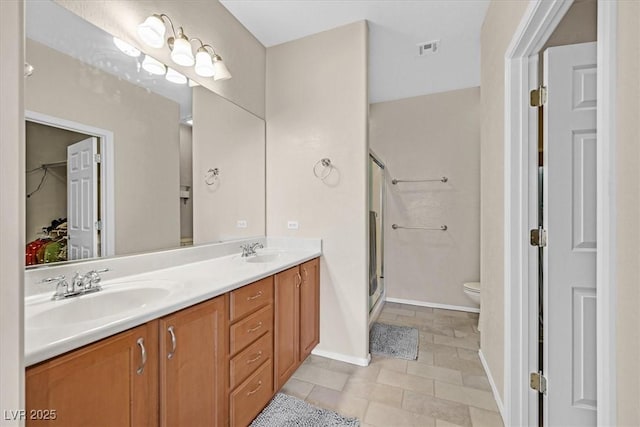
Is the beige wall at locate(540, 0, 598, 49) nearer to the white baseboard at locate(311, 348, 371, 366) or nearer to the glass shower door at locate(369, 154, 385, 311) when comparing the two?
the glass shower door at locate(369, 154, 385, 311)

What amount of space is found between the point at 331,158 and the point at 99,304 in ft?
5.60

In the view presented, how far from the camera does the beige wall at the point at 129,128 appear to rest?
115 centimetres

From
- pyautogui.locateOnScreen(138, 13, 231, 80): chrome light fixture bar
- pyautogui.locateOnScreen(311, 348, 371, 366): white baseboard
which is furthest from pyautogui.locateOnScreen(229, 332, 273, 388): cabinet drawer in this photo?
pyautogui.locateOnScreen(138, 13, 231, 80): chrome light fixture bar

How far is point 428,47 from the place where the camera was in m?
2.44

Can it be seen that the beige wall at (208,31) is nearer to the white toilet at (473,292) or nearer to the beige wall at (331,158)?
the beige wall at (331,158)

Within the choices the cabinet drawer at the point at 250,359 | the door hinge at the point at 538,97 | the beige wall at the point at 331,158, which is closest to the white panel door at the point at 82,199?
the cabinet drawer at the point at 250,359

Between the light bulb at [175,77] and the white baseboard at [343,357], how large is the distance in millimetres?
2225

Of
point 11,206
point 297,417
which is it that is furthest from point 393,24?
point 297,417

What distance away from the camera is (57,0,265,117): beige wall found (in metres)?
1.33

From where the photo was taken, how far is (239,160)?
2297 millimetres

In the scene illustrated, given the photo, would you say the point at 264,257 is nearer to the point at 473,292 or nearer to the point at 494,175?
the point at 494,175

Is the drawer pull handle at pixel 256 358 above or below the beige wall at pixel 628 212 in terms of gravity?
below

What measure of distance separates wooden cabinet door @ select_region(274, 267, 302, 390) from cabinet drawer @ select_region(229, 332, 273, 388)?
0.09 m

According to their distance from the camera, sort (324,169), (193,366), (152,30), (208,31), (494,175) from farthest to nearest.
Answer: (324,169) < (208,31) < (494,175) < (152,30) < (193,366)
